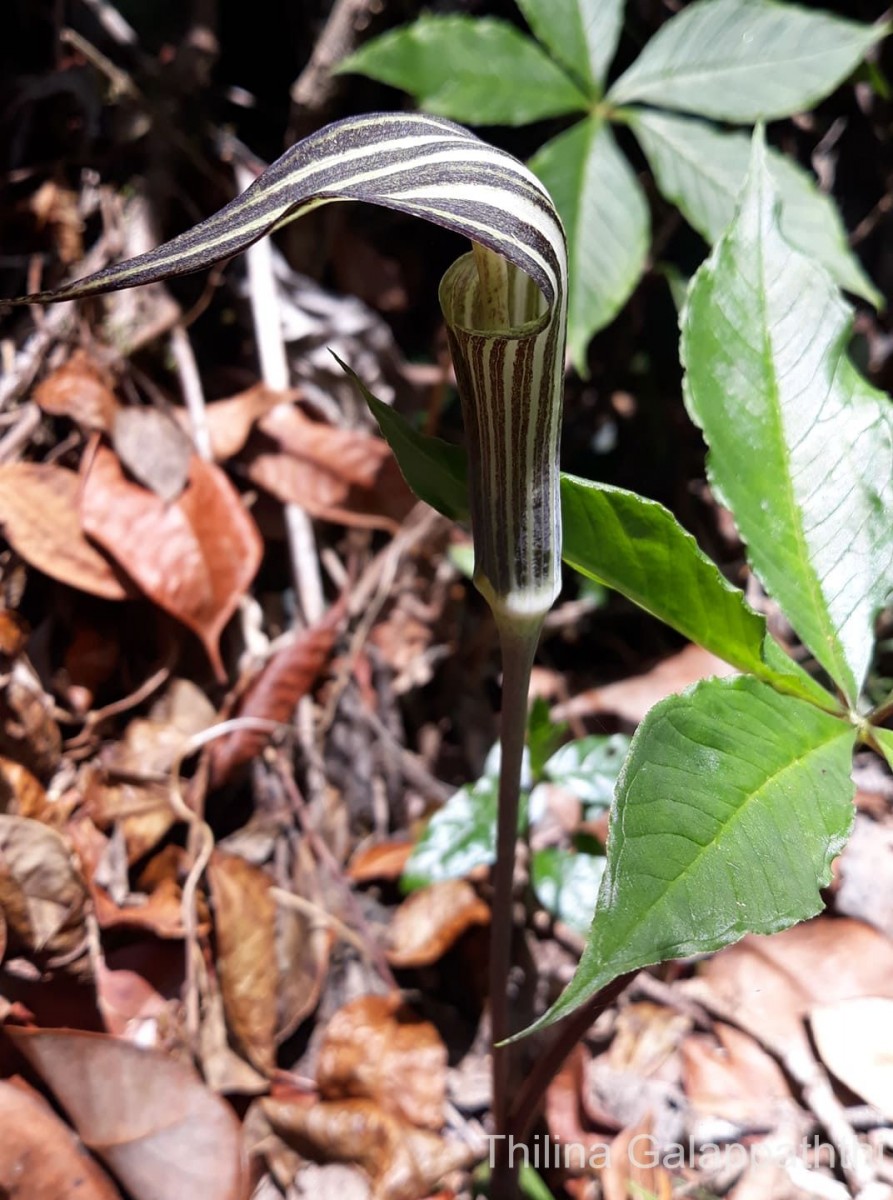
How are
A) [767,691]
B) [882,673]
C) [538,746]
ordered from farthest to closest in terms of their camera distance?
[882,673]
[538,746]
[767,691]

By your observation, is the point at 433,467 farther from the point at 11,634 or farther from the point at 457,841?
the point at 11,634

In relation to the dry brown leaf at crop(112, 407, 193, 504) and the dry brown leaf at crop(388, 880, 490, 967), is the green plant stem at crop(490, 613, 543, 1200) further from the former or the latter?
the dry brown leaf at crop(112, 407, 193, 504)

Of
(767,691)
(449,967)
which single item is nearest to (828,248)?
(767,691)

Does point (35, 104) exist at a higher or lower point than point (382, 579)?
higher

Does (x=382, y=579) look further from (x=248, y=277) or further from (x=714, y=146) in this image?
(x=714, y=146)

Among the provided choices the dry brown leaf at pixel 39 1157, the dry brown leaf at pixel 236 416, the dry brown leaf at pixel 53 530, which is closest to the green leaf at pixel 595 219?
the dry brown leaf at pixel 236 416
